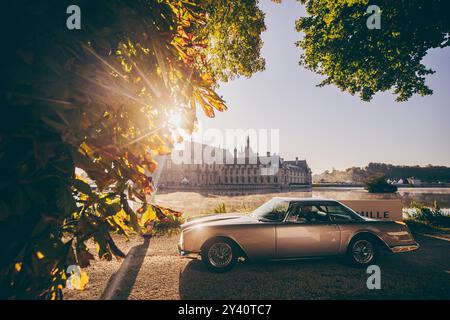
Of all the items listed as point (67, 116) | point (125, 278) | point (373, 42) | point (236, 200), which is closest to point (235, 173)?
point (236, 200)

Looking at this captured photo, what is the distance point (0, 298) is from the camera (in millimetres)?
1620

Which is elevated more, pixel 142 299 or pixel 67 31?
pixel 67 31

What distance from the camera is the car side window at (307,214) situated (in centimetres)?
502

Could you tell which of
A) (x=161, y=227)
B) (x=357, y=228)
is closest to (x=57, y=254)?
(x=357, y=228)

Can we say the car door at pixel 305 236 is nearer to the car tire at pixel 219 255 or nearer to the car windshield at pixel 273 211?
the car windshield at pixel 273 211

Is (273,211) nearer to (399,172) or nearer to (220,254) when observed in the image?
(220,254)

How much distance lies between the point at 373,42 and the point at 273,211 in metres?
7.86

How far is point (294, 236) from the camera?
484 cm

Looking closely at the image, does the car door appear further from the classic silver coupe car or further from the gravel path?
the gravel path

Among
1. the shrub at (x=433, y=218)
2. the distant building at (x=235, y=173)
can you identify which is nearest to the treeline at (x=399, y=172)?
the distant building at (x=235, y=173)

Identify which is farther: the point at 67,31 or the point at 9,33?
the point at 67,31
